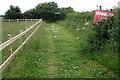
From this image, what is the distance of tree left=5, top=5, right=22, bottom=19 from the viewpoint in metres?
48.3

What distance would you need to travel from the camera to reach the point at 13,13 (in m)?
48.2

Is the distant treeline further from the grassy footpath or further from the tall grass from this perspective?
the grassy footpath

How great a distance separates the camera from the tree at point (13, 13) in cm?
4834

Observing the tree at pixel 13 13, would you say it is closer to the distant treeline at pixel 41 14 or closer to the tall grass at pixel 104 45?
the distant treeline at pixel 41 14

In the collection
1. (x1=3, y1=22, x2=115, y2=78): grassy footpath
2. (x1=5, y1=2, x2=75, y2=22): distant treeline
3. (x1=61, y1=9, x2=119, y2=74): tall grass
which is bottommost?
(x1=3, y1=22, x2=115, y2=78): grassy footpath

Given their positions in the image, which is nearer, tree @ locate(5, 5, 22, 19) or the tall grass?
the tall grass

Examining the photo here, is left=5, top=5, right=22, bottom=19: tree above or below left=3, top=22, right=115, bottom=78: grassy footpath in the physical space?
above

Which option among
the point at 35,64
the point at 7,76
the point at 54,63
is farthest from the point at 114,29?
the point at 7,76

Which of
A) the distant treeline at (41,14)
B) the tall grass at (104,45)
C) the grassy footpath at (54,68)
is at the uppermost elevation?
the distant treeline at (41,14)

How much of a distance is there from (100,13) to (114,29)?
1.36 m

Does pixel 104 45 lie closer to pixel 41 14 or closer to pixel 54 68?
pixel 54 68

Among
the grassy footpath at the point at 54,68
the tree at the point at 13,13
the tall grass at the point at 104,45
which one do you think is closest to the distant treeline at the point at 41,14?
the tree at the point at 13,13

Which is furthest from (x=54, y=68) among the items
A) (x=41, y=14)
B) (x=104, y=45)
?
(x=41, y=14)

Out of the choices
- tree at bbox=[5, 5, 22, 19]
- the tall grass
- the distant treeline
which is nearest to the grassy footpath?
the tall grass
